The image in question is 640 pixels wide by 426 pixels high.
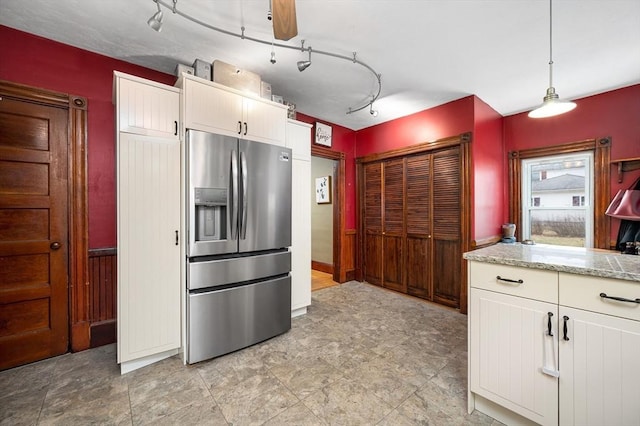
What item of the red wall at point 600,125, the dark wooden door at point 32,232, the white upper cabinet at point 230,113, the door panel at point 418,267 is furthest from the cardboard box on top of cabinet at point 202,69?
the red wall at point 600,125

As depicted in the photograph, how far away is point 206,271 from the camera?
208cm

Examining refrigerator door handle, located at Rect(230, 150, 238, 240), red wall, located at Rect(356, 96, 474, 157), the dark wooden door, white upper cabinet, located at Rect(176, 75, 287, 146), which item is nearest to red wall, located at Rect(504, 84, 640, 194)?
red wall, located at Rect(356, 96, 474, 157)

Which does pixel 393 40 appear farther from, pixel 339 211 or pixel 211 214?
pixel 339 211

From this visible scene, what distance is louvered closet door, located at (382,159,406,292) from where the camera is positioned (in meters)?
3.89

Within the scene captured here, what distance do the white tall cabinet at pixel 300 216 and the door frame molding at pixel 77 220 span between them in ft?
6.06

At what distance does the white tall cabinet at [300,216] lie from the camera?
2.92 meters

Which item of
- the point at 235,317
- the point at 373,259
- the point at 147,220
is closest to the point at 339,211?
the point at 373,259

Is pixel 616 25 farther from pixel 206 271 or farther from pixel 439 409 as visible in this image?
pixel 206 271

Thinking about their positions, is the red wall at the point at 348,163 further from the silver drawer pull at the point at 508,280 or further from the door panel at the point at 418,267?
the silver drawer pull at the point at 508,280

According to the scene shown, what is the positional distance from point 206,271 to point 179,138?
112cm

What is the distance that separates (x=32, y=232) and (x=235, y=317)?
5.84ft

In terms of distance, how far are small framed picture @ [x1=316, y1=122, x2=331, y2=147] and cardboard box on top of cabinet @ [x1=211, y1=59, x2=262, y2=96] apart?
4.69 feet

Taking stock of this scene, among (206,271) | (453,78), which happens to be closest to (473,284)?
(206,271)

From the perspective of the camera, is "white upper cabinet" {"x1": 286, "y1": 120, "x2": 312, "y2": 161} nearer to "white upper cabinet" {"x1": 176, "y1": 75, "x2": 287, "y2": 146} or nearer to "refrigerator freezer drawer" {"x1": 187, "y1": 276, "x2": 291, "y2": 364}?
"white upper cabinet" {"x1": 176, "y1": 75, "x2": 287, "y2": 146}
